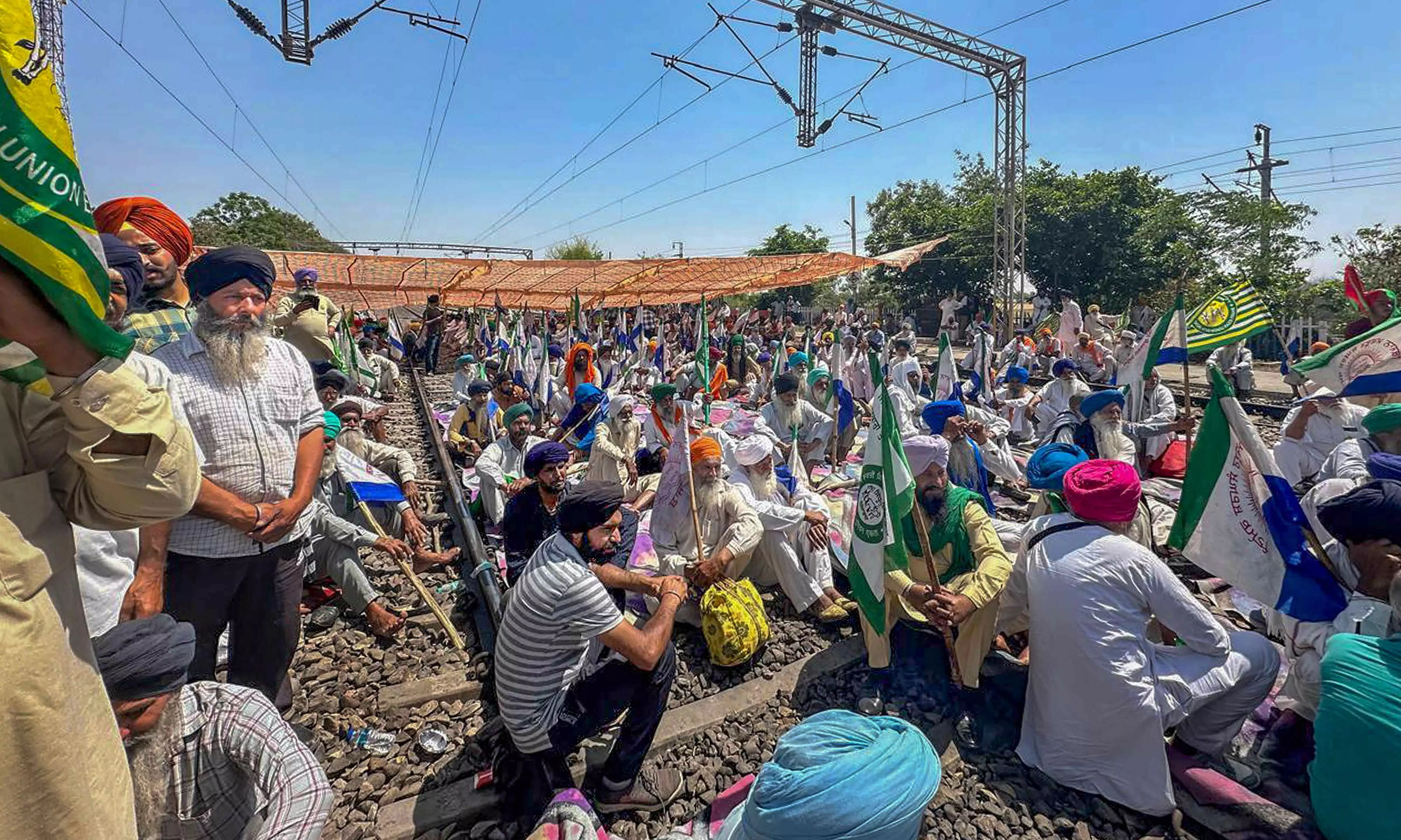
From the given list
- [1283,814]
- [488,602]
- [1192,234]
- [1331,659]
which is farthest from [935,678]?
[1192,234]

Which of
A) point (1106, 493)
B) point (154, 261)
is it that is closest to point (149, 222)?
point (154, 261)

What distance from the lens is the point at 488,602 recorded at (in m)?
4.39

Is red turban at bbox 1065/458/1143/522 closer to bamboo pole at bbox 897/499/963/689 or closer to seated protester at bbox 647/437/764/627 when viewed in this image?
bamboo pole at bbox 897/499/963/689

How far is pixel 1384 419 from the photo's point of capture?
375 centimetres

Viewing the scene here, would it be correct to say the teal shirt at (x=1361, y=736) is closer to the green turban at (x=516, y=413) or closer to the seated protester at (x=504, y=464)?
the seated protester at (x=504, y=464)

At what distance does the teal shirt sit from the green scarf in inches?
61.4

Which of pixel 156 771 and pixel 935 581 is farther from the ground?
pixel 156 771

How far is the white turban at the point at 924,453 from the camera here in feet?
12.5

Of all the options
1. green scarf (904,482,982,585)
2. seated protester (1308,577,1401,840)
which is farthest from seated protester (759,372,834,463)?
seated protester (1308,577,1401,840)

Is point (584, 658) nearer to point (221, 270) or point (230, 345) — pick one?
point (230, 345)

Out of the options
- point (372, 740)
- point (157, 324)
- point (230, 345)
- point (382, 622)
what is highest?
point (157, 324)

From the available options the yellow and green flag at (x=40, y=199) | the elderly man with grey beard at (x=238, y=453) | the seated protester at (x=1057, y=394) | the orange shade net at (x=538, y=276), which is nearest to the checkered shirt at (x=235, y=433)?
the elderly man with grey beard at (x=238, y=453)

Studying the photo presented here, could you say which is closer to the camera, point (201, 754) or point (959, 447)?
point (201, 754)

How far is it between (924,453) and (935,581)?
756mm
